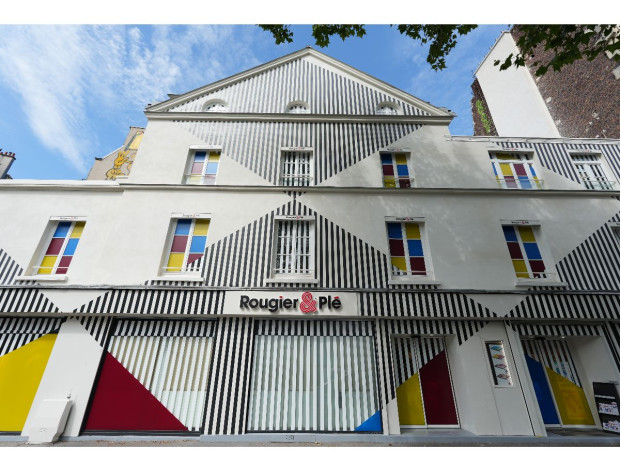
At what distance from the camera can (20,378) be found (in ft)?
26.2

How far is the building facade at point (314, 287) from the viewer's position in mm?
7926

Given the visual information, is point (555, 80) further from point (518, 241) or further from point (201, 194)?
point (201, 194)

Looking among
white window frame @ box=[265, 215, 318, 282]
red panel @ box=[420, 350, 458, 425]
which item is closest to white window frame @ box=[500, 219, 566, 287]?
red panel @ box=[420, 350, 458, 425]

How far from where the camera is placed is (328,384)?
8.12 meters

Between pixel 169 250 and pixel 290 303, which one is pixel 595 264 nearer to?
pixel 290 303

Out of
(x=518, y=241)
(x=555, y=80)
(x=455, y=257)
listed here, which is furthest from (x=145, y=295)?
(x=555, y=80)

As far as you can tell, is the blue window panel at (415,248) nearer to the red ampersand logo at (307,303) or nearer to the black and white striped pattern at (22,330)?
the red ampersand logo at (307,303)

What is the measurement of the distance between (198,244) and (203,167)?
10.9 feet

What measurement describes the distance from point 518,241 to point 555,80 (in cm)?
1389

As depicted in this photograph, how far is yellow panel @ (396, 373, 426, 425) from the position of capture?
324 inches

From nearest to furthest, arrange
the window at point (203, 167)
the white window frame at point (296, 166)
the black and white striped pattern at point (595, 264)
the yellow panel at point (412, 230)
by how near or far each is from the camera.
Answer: the black and white striped pattern at point (595, 264), the yellow panel at point (412, 230), the white window frame at point (296, 166), the window at point (203, 167)

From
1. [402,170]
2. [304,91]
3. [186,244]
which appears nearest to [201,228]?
[186,244]

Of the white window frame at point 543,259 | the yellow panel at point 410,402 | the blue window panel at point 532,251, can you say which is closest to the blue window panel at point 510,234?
the white window frame at point 543,259

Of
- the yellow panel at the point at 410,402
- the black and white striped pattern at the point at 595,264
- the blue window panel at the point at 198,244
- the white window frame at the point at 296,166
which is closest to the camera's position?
the yellow panel at the point at 410,402
